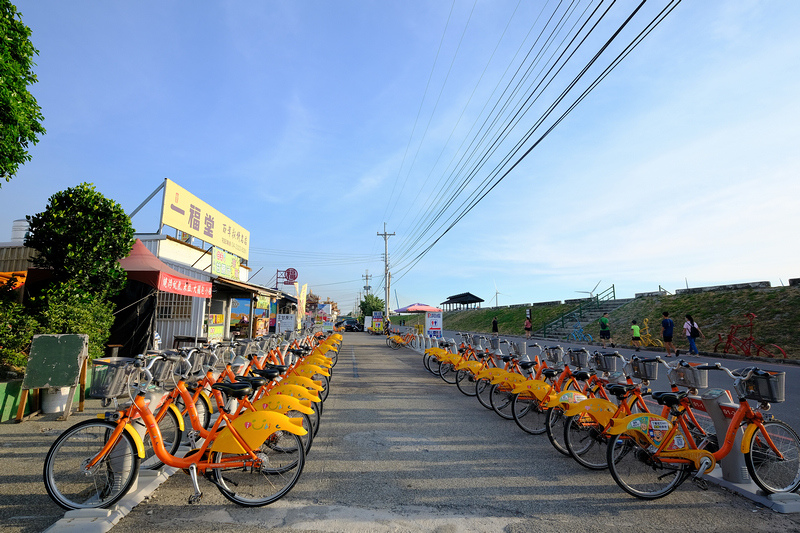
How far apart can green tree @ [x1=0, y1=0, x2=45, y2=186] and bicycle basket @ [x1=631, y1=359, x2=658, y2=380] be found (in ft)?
28.6

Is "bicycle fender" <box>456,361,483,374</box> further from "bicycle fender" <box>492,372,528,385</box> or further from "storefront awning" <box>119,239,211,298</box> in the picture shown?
"storefront awning" <box>119,239,211,298</box>

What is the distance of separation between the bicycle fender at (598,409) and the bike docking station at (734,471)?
2.81ft

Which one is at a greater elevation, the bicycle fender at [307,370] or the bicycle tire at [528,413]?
the bicycle fender at [307,370]

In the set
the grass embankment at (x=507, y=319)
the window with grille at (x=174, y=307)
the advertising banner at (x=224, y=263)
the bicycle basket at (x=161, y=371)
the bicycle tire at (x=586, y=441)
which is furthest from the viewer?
the grass embankment at (x=507, y=319)

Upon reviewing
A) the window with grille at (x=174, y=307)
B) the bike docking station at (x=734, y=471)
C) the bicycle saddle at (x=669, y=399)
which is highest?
the window with grille at (x=174, y=307)

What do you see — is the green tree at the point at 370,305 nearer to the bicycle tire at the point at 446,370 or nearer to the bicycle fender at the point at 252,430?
the bicycle tire at the point at 446,370

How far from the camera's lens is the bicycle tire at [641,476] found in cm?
351

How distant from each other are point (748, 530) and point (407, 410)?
177 inches

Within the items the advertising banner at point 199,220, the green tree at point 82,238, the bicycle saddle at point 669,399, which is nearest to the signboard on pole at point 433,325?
the advertising banner at point 199,220

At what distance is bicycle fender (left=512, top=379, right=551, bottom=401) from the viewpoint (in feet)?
17.6

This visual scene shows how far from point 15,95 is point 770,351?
19.5 m

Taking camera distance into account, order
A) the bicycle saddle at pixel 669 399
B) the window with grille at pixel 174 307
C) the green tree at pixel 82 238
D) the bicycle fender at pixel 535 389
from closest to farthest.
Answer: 1. the bicycle saddle at pixel 669 399
2. the bicycle fender at pixel 535 389
3. the green tree at pixel 82 238
4. the window with grille at pixel 174 307

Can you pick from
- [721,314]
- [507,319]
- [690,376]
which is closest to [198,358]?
[690,376]

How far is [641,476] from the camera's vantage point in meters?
3.97
